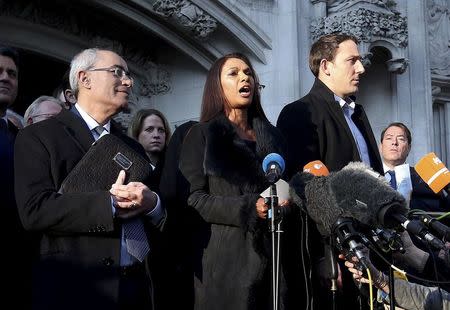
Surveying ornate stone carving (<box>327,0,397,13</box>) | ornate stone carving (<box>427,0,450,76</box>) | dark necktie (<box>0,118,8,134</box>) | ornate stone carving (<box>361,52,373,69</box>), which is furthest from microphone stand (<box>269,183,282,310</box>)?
A: ornate stone carving (<box>427,0,450,76</box>)

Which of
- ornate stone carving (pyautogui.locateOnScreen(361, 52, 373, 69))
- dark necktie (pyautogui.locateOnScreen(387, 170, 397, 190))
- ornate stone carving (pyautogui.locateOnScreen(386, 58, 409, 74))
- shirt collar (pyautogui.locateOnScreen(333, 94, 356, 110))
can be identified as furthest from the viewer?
ornate stone carving (pyautogui.locateOnScreen(386, 58, 409, 74))

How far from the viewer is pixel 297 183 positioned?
4309mm

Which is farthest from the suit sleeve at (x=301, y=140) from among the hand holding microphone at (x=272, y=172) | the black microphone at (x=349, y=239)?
the black microphone at (x=349, y=239)

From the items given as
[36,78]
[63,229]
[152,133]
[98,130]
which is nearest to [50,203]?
[63,229]

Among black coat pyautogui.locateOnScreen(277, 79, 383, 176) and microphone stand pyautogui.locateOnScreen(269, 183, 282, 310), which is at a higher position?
black coat pyautogui.locateOnScreen(277, 79, 383, 176)

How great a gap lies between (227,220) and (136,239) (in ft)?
1.93

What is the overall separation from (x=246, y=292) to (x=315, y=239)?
644mm

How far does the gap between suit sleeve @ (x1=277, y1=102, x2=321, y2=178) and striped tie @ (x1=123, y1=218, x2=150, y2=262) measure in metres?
1.25

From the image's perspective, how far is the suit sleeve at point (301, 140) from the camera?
482cm

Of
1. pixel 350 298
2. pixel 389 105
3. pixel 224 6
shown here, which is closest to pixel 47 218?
pixel 350 298

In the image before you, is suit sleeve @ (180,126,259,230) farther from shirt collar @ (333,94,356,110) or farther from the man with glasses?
the man with glasses

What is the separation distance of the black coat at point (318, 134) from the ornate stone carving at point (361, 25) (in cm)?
464

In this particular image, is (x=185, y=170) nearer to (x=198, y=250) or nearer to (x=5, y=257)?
(x=198, y=250)

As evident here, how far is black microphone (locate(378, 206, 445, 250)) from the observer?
3.56 meters
